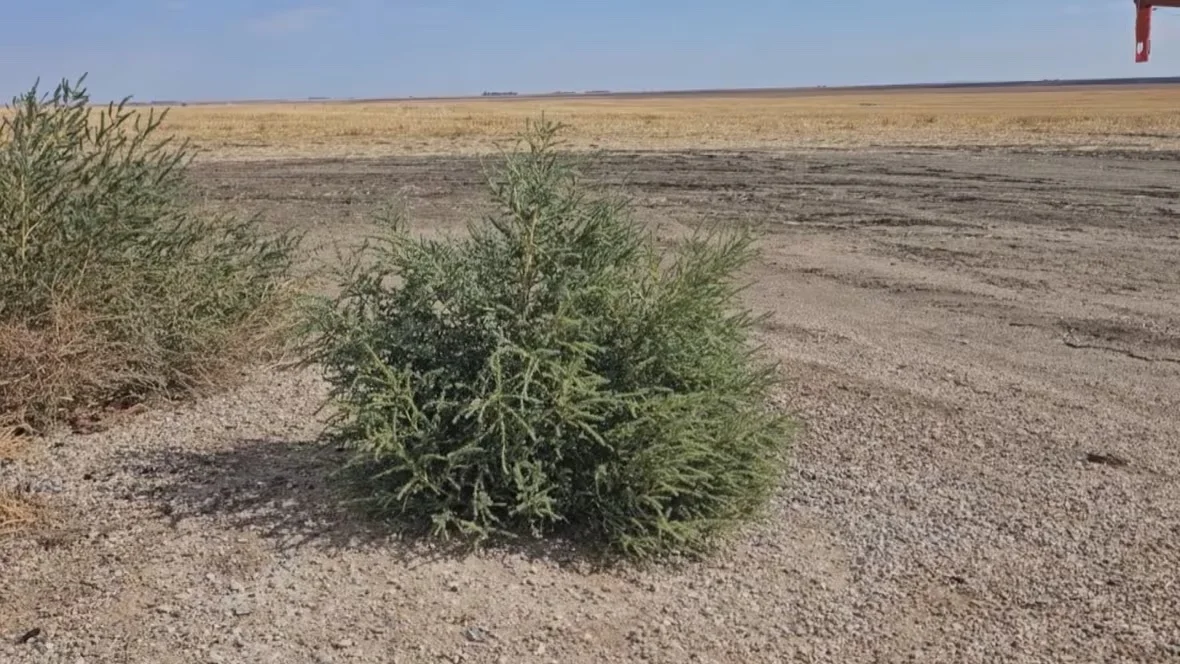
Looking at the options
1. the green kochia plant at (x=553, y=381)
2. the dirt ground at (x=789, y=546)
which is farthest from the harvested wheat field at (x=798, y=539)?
the green kochia plant at (x=553, y=381)

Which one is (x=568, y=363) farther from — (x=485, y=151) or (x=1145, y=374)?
(x=485, y=151)

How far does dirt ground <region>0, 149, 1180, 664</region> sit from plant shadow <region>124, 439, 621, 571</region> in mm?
17

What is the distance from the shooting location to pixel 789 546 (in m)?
4.71

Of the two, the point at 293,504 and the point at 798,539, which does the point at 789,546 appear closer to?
the point at 798,539

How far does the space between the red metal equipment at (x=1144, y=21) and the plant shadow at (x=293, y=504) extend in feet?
14.9

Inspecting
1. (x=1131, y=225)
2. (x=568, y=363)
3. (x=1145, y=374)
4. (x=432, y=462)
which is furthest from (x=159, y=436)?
(x=1131, y=225)

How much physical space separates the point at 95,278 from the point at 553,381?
115 inches

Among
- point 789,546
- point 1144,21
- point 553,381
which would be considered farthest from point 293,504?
point 1144,21

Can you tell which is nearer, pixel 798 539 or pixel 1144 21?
pixel 798 539

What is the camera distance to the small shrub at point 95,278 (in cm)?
587

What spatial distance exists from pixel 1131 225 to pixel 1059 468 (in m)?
10.0

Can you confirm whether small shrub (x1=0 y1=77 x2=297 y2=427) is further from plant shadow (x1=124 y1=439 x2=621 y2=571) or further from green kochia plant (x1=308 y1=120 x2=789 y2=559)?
green kochia plant (x1=308 y1=120 x2=789 y2=559)

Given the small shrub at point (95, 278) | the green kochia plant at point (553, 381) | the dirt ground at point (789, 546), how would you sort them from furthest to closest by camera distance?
the small shrub at point (95, 278)
the green kochia plant at point (553, 381)
the dirt ground at point (789, 546)

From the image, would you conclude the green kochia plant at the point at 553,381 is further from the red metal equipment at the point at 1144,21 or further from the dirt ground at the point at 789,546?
the red metal equipment at the point at 1144,21
